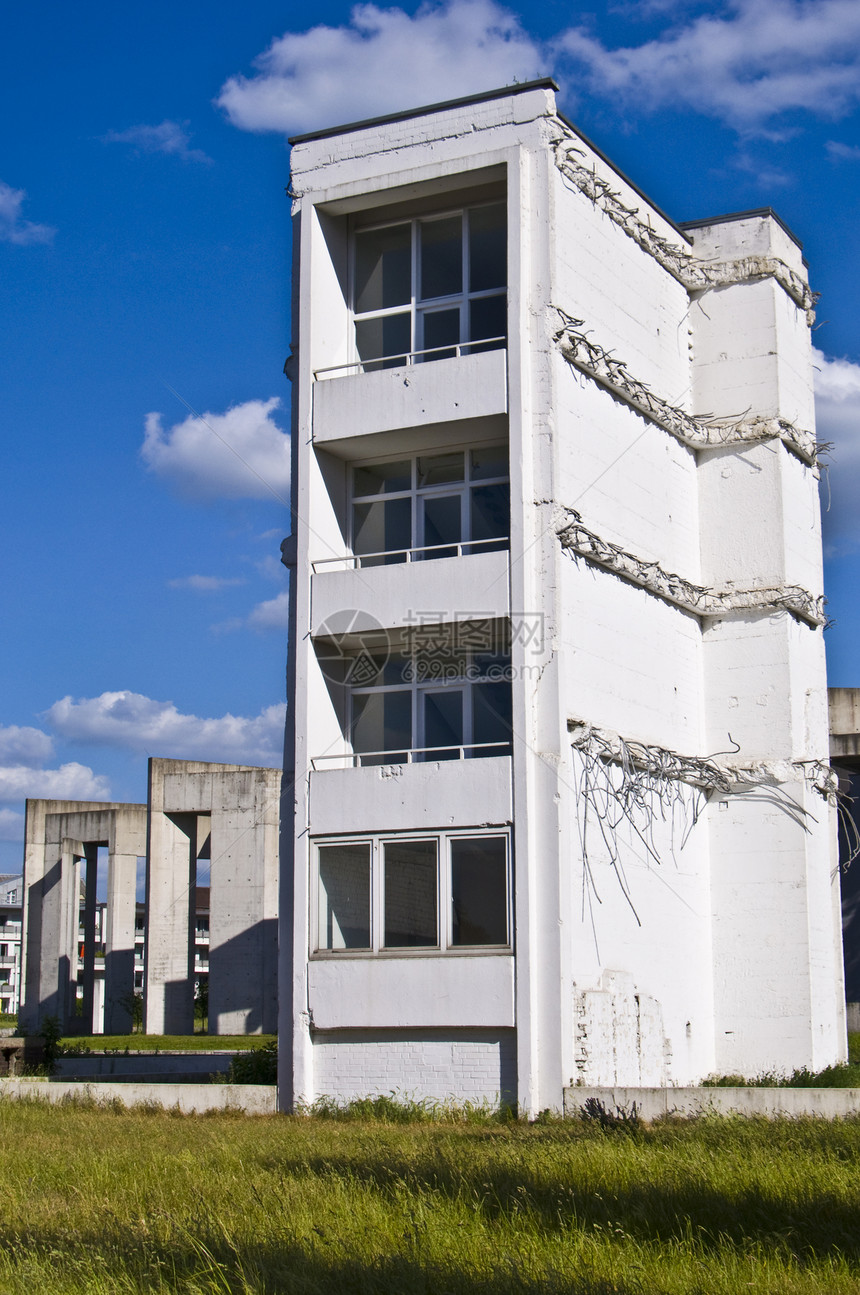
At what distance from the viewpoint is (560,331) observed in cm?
2084

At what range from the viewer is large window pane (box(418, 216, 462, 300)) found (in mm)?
22656

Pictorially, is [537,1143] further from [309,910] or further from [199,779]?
[199,779]

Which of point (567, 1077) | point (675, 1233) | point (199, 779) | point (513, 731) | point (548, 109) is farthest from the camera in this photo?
point (199, 779)

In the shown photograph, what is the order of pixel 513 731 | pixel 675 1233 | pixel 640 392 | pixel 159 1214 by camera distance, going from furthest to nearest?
pixel 640 392 → pixel 513 731 → pixel 159 1214 → pixel 675 1233

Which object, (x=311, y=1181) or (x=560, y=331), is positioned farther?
(x=560, y=331)

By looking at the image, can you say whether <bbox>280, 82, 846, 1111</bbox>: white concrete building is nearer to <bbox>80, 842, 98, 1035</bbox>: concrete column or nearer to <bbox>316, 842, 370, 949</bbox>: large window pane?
<bbox>316, 842, 370, 949</bbox>: large window pane

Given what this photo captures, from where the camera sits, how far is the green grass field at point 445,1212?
27.4ft

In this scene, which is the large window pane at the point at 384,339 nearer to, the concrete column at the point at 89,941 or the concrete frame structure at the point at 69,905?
the concrete frame structure at the point at 69,905

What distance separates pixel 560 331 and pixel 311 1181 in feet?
44.1

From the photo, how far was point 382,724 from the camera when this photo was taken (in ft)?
71.4

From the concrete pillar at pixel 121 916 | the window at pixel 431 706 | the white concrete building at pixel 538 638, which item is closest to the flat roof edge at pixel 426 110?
the white concrete building at pixel 538 638

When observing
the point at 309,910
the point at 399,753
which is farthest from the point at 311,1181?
the point at 399,753

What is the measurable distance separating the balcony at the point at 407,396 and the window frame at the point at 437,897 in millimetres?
6358

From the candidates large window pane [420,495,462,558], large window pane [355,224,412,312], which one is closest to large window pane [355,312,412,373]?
large window pane [355,224,412,312]
